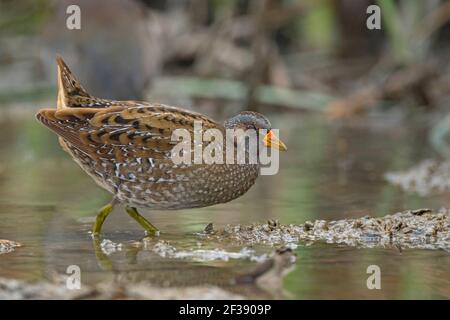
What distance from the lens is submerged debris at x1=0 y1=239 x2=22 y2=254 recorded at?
5.92m

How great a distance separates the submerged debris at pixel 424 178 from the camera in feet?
27.8

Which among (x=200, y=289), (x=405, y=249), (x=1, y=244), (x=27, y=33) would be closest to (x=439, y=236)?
(x=405, y=249)

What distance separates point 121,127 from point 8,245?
1099 mm

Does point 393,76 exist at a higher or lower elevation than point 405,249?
higher

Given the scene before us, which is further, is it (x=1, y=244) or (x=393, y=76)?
(x=393, y=76)

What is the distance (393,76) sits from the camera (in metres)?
Answer: 13.6

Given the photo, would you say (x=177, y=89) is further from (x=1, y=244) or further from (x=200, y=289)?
(x=200, y=289)

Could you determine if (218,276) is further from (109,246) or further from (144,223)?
(144,223)

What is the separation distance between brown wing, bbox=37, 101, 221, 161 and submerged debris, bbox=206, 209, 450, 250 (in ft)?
2.22

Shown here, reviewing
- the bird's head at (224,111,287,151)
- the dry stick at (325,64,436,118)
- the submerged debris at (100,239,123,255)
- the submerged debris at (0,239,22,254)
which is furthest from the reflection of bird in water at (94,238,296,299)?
the dry stick at (325,64,436,118)

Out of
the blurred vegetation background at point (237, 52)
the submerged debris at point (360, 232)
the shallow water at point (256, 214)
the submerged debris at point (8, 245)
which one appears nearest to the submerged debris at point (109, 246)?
the shallow water at point (256, 214)
